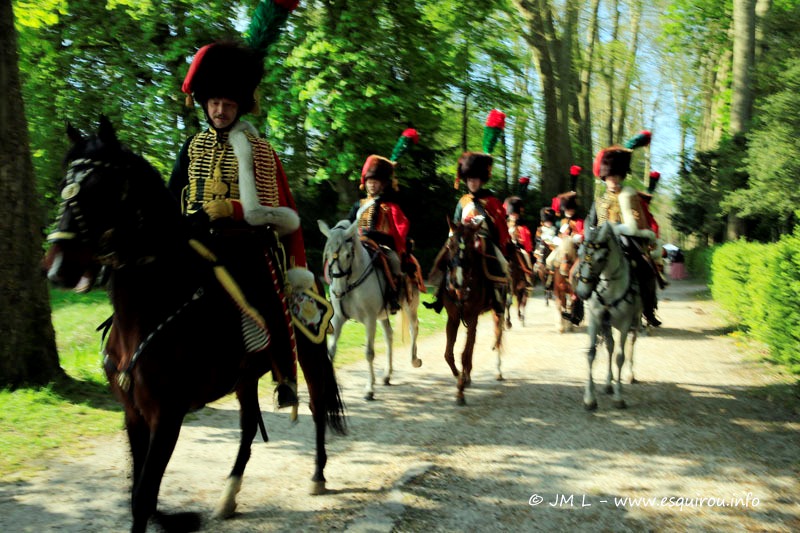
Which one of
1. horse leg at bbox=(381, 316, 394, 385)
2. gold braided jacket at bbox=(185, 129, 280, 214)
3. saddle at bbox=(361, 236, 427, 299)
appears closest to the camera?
gold braided jacket at bbox=(185, 129, 280, 214)

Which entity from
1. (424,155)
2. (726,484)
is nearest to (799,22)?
(424,155)

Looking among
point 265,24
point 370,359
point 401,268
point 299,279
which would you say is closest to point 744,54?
point 401,268

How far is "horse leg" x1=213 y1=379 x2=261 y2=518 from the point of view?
4.74 metres

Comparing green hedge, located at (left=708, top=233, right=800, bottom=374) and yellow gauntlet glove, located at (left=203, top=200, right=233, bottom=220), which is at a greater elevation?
yellow gauntlet glove, located at (left=203, top=200, right=233, bottom=220)

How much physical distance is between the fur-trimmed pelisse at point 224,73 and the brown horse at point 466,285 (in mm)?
4587

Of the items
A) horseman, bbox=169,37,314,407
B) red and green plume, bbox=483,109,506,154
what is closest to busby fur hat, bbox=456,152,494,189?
red and green plume, bbox=483,109,506,154

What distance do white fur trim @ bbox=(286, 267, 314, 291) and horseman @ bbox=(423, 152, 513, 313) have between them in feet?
14.3

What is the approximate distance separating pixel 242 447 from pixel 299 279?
1328 mm

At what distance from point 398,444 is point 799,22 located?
2209cm

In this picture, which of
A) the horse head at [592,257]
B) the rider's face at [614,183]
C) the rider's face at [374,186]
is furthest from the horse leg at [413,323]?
the rider's face at [614,183]

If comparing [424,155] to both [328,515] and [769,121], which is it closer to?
[769,121]

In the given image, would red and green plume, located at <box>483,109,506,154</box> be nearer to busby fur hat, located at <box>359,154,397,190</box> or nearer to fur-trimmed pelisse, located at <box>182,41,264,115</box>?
busby fur hat, located at <box>359,154,397,190</box>

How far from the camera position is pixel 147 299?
12.3ft

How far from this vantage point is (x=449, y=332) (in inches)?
354
